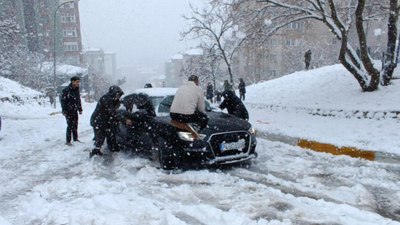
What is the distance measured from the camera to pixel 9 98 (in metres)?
21.1

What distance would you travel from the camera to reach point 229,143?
604cm

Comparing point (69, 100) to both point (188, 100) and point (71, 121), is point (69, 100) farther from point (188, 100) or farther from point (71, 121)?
point (188, 100)

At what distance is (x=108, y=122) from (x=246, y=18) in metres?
8.96

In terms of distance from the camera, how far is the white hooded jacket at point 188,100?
6199mm

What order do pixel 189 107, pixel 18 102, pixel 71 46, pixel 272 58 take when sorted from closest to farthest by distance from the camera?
1. pixel 189 107
2. pixel 18 102
3. pixel 272 58
4. pixel 71 46

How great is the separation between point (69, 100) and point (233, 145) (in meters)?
4.58

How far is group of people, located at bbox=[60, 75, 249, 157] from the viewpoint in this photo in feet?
20.4

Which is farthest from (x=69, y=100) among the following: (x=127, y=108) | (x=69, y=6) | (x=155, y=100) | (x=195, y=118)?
(x=69, y=6)

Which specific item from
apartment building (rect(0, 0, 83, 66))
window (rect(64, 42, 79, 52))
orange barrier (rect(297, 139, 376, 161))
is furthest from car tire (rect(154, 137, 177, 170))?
window (rect(64, 42, 79, 52))

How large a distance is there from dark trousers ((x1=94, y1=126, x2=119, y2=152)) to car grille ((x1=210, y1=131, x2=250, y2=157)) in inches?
108

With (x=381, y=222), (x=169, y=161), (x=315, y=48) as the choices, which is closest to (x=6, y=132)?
(x=169, y=161)

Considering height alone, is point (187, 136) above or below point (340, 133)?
above

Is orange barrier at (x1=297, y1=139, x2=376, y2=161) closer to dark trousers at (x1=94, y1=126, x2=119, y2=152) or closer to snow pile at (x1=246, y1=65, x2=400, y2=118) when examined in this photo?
snow pile at (x1=246, y1=65, x2=400, y2=118)

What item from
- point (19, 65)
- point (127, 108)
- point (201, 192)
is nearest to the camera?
point (201, 192)
